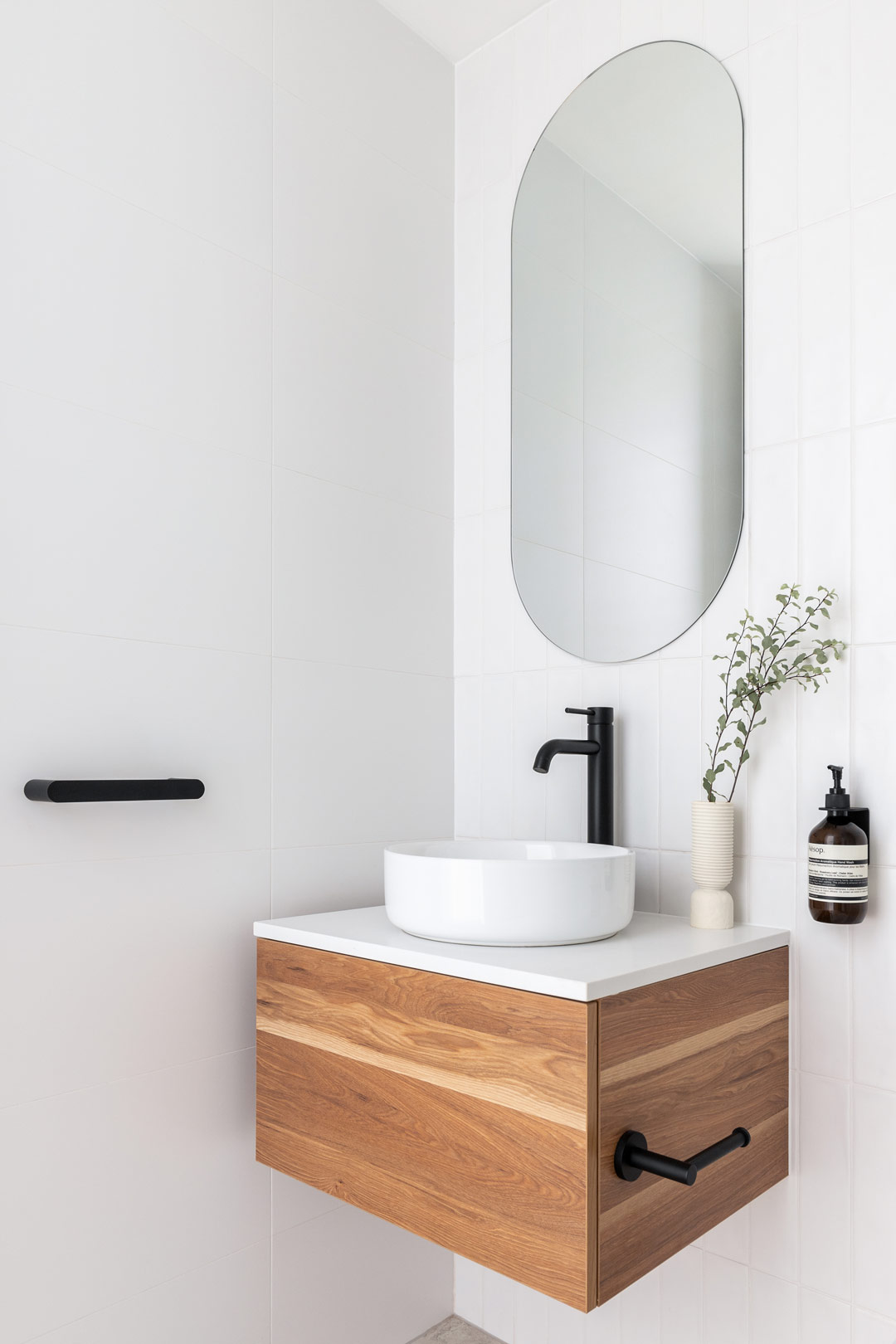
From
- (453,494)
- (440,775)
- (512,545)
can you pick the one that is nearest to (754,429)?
(512,545)

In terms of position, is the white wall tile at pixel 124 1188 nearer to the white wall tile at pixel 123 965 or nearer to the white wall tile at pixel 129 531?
the white wall tile at pixel 123 965

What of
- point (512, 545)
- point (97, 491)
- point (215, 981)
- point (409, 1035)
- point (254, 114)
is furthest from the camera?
point (512, 545)

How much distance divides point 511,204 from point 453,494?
540mm

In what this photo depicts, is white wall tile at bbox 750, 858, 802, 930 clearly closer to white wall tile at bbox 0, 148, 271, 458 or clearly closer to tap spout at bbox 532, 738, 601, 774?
tap spout at bbox 532, 738, 601, 774

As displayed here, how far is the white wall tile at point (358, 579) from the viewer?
1.54 meters

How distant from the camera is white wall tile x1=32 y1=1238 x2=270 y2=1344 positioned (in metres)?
1.24

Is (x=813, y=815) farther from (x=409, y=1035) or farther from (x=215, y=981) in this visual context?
(x=215, y=981)

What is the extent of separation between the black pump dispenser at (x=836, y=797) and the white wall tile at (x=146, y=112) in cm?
114

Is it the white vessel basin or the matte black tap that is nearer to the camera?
the white vessel basin

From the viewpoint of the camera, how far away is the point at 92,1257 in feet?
4.04

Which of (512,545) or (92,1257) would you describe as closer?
(92,1257)

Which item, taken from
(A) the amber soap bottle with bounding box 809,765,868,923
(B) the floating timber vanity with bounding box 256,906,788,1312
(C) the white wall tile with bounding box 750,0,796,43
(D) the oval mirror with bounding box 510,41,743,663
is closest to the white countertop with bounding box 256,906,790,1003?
(B) the floating timber vanity with bounding box 256,906,788,1312

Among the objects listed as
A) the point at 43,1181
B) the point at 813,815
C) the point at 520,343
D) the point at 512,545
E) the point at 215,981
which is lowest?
the point at 43,1181

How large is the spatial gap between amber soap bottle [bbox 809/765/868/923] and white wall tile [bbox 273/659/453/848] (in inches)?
28.4
